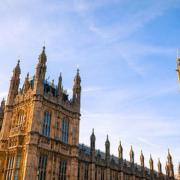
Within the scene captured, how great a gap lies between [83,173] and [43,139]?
39.1ft

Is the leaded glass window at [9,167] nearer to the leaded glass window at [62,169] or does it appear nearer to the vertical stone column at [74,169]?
the leaded glass window at [62,169]

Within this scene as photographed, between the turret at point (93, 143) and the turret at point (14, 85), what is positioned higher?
the turret at point (14, 85)

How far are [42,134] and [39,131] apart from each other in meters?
0.84

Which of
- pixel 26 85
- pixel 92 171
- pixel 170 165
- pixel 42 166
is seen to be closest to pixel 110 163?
pixel 92 171

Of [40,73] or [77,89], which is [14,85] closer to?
[40,73]

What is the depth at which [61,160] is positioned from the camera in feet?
149

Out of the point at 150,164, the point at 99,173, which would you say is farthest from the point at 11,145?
the point at 150,164

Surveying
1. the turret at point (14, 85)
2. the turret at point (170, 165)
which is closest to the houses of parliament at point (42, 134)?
the turret at point (14, 85)

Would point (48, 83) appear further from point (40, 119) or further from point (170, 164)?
point (170, 164)

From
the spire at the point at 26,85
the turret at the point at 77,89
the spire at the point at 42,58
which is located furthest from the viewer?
the turret at the point at 77,89

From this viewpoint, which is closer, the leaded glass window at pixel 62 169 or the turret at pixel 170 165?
the leaded glass window at pixel 62 169

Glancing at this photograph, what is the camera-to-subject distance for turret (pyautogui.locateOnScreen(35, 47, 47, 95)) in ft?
148

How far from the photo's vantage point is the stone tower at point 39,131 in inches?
1628

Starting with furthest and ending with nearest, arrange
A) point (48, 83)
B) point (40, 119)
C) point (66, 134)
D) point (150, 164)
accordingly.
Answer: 1. point (150, 164)
2. point (48, 83)
3. point (66, 134)
4. point (40, 119)
